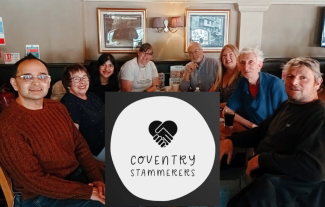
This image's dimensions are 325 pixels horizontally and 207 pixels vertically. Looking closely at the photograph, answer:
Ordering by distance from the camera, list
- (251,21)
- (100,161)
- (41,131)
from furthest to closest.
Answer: (251,21)
(100,161)
(41,131)

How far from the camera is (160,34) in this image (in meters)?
4.15

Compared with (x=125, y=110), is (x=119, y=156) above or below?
below

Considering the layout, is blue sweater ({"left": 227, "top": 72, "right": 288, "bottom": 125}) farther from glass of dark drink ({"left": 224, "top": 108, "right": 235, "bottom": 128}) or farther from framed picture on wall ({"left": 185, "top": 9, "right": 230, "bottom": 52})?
framed picture on wall ({"left": 185, "top": 9, "right": 230, "bottom": 52})

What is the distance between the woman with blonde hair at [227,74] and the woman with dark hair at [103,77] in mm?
1078

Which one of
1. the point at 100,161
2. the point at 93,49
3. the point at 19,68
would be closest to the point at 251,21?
the point at 93,49

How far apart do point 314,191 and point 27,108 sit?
1326 millimetres

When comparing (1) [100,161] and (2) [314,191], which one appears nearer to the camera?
(2) [314,191]

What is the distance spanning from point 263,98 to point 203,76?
142 cm

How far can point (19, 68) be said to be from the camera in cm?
130

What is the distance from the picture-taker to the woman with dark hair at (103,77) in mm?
2820

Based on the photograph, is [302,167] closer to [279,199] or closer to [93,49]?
[279,199]

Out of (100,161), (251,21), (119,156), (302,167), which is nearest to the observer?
(119,156)

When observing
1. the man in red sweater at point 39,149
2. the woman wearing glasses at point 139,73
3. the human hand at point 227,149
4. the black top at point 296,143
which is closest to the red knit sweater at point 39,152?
the man in red sweater at point 39,149

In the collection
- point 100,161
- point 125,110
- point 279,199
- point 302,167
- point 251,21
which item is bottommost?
point 100,161
